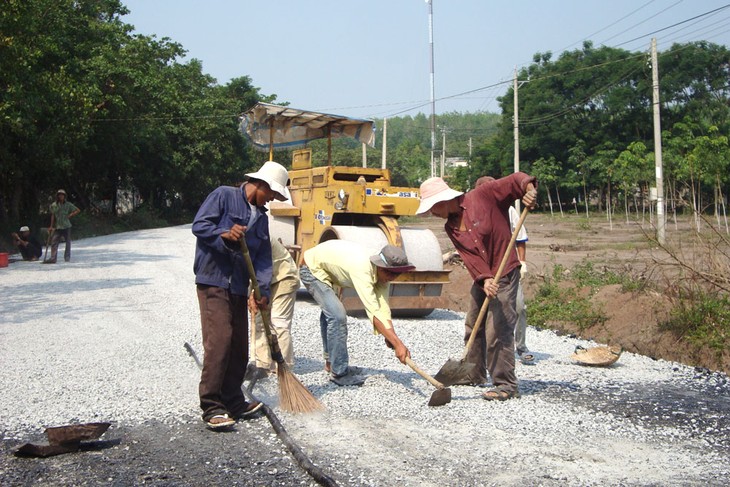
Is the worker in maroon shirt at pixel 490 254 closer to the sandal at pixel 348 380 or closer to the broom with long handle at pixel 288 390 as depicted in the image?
the sandal at pixel 348 380

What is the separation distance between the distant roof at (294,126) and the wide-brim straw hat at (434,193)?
6113 millimetres

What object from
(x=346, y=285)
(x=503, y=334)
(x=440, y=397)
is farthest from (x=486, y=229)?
(x=440, y=397)

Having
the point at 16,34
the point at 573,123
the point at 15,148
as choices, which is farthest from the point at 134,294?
the point at 573,123

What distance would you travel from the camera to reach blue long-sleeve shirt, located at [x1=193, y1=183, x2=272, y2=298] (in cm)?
571

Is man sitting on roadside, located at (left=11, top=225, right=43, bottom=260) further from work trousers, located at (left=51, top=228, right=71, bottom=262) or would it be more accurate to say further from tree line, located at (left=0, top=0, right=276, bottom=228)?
tree line, located at (left=0, top=0, right=276, bottom=228)

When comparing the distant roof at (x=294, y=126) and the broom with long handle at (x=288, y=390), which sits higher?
the distant roof at (x=294, y=126)

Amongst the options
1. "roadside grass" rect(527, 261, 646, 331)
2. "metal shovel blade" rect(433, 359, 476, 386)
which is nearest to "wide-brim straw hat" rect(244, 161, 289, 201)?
"metal shovel blade" rect(433, 359, 476, 386)

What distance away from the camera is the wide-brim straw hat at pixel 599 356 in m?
8.10

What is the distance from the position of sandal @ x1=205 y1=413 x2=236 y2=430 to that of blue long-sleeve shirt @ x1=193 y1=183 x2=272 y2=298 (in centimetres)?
90

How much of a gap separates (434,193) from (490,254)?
71 centimetres

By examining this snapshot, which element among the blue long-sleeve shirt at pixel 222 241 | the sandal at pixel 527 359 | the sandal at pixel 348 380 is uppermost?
the blue long-sleeve shirt at pixel 222 241

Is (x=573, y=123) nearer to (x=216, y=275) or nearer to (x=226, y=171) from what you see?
(x=226, y=171)

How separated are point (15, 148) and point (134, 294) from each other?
13950 mm

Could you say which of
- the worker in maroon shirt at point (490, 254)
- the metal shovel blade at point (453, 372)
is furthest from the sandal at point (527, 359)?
the metal shovel blade at point (453, 372)
